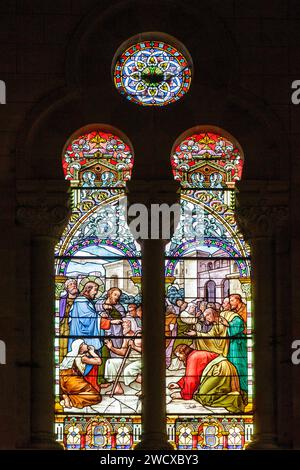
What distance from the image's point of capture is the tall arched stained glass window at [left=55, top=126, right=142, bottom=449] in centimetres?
2542

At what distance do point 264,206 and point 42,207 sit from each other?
2.72 metres

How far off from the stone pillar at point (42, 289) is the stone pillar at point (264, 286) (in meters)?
2.30

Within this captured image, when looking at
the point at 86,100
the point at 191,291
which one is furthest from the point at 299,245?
the point at 86,100

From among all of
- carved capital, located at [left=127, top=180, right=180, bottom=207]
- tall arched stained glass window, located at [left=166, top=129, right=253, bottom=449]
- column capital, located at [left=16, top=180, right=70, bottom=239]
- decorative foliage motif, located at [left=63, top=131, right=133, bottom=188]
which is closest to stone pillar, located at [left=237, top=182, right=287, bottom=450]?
tall arched stained glass window, located at [left=166, top=129, right=253, bottom=449]

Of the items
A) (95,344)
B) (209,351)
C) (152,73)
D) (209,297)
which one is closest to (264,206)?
(209,297)

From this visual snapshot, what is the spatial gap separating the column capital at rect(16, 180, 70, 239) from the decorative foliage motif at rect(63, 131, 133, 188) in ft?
1.97

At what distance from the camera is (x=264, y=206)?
25.7 metres

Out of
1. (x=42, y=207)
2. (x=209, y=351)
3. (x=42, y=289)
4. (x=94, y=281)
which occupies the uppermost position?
(x=42, y=207)

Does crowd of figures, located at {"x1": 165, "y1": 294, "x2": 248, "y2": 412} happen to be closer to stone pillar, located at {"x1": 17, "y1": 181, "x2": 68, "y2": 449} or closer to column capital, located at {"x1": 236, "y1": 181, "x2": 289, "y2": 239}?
column capital, located at {"x1": 236, "y1": 181, "x2": 289, "y2": 239}

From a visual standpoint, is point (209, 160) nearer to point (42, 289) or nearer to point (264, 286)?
point (264, 286)

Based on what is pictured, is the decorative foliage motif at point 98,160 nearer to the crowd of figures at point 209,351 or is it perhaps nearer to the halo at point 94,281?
the halo at point 94,281

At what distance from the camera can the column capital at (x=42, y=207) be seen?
83.7ft

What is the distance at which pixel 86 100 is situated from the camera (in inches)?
1026

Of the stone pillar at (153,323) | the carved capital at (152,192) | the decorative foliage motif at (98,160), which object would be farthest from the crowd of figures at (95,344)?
the decorative foliage motif at (98,160)
